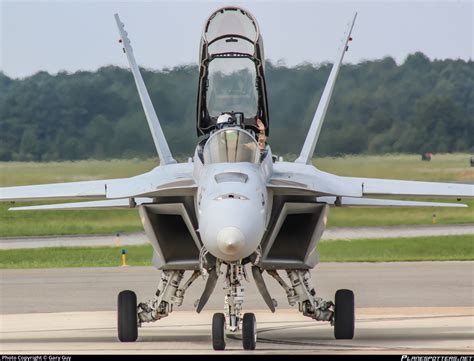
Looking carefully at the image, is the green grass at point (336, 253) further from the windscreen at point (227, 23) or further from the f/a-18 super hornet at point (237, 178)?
the windscreen at point (227, 23)

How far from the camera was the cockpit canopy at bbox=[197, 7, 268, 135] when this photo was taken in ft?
42.0

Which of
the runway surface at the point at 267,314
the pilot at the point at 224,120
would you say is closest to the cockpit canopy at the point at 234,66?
the pilot at the point at 224,120

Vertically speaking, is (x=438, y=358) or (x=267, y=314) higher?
(x=267, y=314)

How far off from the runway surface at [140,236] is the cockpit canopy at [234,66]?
1387cm

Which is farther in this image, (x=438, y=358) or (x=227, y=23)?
(x=227, y=23)

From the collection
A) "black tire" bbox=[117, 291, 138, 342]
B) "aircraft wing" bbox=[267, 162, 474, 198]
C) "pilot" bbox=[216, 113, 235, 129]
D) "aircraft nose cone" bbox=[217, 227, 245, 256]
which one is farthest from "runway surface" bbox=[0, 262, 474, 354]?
"pilot" bbox=[216, 113, 235, 129]

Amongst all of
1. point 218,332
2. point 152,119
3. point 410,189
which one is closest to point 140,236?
point 152,119

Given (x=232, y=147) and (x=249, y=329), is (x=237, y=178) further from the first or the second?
(x=249, y=329)

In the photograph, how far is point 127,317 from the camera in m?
13.2

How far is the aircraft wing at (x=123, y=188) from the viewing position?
464 inches

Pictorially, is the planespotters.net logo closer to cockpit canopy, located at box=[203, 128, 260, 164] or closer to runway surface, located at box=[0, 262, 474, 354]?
runway surface, located at box=[0, 262, 474, 354]

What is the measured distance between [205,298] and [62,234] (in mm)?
17423

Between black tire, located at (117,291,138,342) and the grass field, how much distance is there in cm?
756

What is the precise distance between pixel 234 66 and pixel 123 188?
6.35 ft
